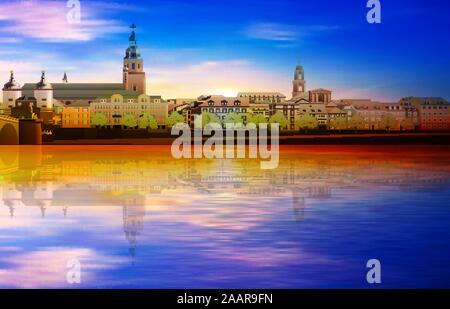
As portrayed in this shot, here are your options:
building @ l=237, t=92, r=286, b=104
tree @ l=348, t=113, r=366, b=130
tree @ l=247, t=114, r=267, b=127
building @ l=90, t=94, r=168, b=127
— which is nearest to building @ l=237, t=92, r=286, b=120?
building @ l=237, t=92, r=286, b=104

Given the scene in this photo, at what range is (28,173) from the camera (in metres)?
35.8

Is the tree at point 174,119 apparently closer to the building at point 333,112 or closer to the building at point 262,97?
the building at point 333,112

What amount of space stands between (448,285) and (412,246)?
3.53 meters

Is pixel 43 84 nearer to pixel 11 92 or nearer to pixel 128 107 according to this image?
pixel 11 92

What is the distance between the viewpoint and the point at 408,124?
10044cm

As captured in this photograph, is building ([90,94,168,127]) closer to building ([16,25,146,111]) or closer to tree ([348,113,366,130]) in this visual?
building ([16,25,146,111])

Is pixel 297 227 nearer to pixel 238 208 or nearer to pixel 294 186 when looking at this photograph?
pixel 238 208

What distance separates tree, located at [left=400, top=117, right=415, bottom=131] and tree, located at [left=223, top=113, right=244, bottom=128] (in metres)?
17.9

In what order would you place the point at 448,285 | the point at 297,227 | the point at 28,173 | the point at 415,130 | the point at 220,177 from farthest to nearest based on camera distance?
the point at 415,130 < the point at 28,173 < the point at 220,177 < the point at 297,227 < the point at 448,285

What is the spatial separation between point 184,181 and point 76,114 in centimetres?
8054

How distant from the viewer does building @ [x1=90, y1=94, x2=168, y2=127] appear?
108812 millimetres

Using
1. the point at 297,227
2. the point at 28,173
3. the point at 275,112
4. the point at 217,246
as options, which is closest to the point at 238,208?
the point at 297,227

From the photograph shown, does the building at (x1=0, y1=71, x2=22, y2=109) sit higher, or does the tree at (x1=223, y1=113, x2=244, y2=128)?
the building at (x1=0, y1=71, x2=22, y2=109)

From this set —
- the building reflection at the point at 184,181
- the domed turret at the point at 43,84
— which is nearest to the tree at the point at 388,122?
the domed turret at the point at 43,84
